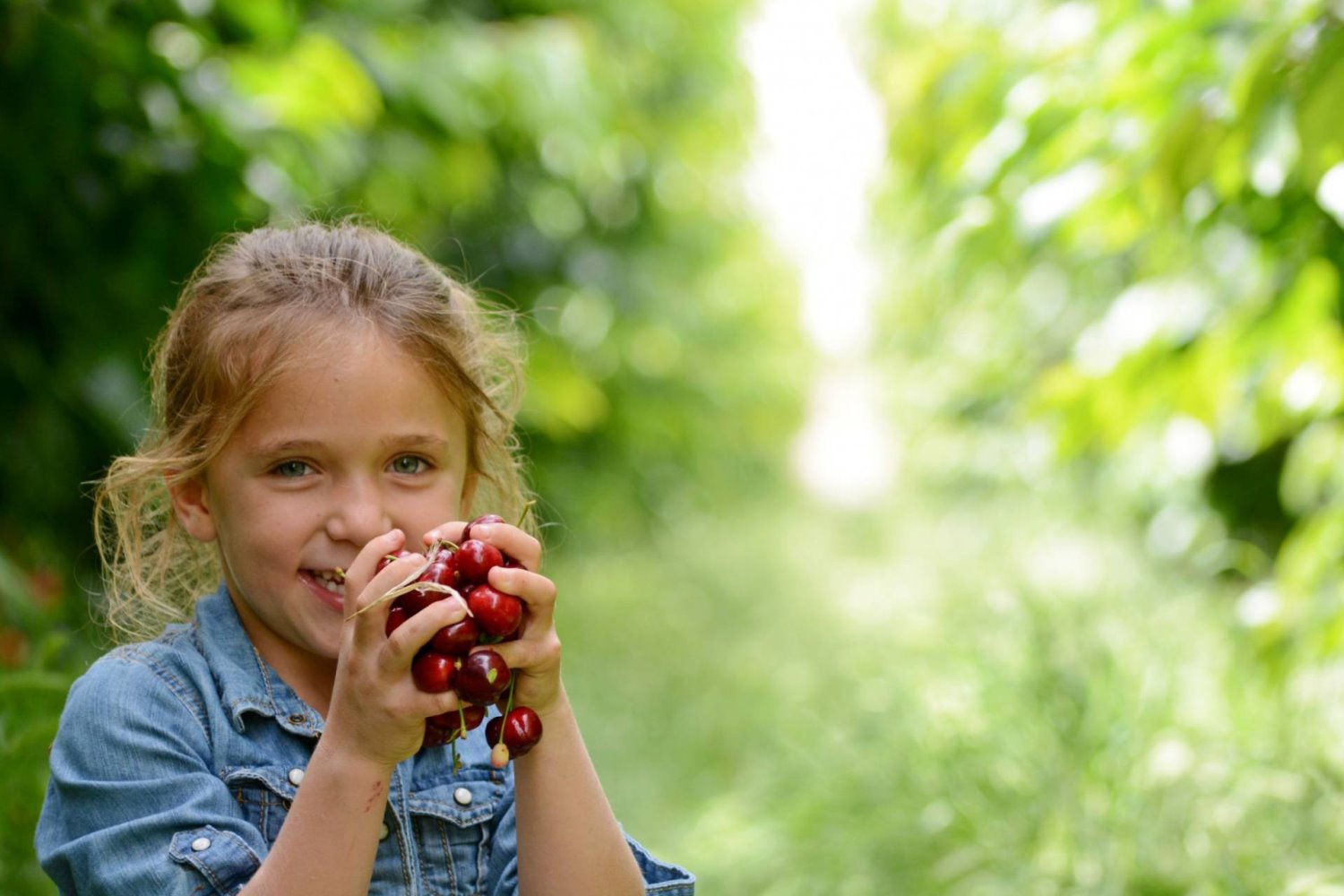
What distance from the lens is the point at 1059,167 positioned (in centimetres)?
276

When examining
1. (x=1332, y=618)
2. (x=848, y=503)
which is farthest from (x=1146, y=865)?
(x=848, y=503)

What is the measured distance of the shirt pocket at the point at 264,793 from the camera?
4.75 feet

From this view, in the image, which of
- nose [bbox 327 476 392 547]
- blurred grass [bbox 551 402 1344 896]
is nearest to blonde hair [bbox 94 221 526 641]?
nose [bbox 327 476 392 547]

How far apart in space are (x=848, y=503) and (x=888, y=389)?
21.0 feet

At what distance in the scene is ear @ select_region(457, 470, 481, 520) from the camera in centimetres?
176

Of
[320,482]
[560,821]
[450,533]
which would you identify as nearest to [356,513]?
[320,482]

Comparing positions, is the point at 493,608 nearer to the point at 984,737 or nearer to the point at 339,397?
the point at 339,397

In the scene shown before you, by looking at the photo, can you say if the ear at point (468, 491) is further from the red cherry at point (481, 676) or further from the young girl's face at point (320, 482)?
the red cherry at point (481, 676)

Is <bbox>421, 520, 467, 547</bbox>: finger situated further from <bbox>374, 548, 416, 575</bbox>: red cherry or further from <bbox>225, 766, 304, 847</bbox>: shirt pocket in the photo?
<bbox>225, 766, 304, 847</bbox>: shirt pocket

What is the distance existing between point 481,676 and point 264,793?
37 centimetres

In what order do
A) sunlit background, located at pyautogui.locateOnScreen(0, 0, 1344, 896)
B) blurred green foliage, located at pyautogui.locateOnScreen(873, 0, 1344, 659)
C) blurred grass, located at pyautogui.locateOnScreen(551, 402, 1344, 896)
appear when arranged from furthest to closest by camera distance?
blurred grass, located at pyautogui.locateOnScreen(551, 402, 1344, 896) < sunlit background, located at pyautogui.locateOnScreen(0, 0, 1344, 896) < blurred green foliage, located at pyautogui.locateOnScreen(873, 0, 1344, 659)

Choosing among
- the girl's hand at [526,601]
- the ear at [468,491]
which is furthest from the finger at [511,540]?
the ear at [468,491]

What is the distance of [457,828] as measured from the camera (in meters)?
1.58

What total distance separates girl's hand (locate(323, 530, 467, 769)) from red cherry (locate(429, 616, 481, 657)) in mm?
11
